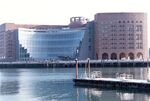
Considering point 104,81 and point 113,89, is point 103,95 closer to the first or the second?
point 113,89

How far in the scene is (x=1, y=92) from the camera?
77.6 meters

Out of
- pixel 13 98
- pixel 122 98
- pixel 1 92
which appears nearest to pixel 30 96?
pixel 13 98

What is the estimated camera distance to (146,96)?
2623 inches

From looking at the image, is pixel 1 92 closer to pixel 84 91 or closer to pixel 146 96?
pixel 84 91

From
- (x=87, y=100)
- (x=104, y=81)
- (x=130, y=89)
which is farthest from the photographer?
(x=104, y=81)

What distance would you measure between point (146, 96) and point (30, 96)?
17.7m

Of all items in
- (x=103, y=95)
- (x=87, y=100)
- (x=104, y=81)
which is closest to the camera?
→ (x=87, y=100)

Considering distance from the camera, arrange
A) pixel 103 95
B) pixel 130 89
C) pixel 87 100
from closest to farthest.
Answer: pixel 87 100 < pixel 103 95 < pixel 130 89

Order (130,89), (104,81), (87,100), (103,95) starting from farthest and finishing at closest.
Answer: (104,81) < (130,89) < (103,95) < (87,100)

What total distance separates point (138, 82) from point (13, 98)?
21.6 metres

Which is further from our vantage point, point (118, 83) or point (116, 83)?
point (116, 83)

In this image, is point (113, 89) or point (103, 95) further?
point (113, 89)

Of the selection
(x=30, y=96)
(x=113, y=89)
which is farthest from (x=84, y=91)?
(x=30, y=96)

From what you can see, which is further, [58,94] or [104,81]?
[104,81]
